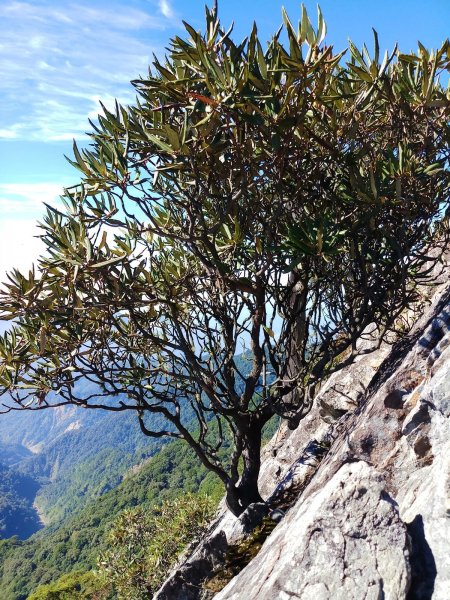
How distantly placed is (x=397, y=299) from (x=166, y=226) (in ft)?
9.47

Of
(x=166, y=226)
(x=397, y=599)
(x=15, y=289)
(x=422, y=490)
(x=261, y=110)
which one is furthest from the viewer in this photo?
(x=166, y=226)

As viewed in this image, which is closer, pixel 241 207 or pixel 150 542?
pixel 241 207

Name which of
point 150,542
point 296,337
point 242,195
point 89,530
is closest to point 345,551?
point 242,195

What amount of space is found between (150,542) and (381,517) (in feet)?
61.1

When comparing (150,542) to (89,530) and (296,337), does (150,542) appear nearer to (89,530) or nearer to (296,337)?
(296,337)

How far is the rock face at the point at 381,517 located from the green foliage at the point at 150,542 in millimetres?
5108

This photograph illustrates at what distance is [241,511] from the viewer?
5949 mm

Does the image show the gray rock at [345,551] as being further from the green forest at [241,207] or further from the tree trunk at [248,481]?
the tree trunk at [248,481]

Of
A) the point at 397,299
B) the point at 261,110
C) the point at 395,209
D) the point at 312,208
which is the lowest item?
the point at 397,299

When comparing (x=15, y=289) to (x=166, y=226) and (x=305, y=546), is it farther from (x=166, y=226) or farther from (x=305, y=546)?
(x=305, y=546)

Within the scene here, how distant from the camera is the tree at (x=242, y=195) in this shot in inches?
147

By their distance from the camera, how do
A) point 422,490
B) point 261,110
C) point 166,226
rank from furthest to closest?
1. point 166,226
2. point 261,110
3. point 422,490

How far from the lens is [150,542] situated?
18.9m

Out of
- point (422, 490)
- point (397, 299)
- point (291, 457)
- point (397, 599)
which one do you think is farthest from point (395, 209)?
point (291, 457)
